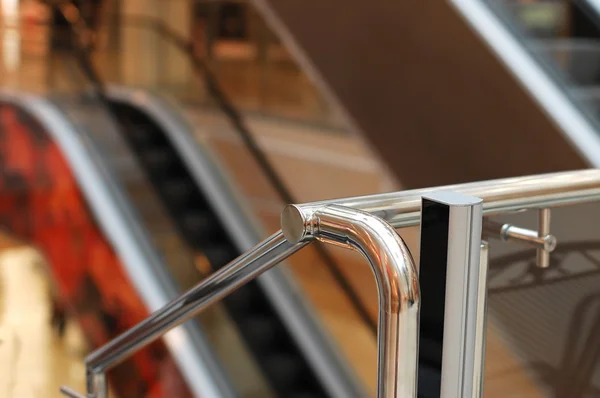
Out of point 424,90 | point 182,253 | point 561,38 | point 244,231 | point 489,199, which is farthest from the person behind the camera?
point 244,231

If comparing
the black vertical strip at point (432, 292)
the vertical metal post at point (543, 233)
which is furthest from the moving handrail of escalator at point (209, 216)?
the black vertical strip at point (432, 292)

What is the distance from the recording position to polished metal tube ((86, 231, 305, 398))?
45.3 inches

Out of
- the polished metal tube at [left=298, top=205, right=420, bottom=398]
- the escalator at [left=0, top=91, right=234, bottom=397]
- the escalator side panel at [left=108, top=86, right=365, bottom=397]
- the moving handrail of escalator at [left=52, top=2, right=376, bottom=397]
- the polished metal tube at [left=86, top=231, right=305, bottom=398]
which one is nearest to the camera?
the polished metal tube at [left=298, top=205, right=420, bottom=398]

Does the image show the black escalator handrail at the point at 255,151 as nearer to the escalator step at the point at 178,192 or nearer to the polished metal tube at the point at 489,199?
the escalator step at the point at 178,192

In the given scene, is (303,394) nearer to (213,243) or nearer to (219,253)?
(219,253)

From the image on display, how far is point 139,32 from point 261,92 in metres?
1.24

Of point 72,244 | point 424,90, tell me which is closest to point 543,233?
point 424,90

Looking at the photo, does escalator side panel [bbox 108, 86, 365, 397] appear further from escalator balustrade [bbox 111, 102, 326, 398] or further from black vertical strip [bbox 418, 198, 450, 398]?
black vertical strip [bbox 418, 198, 450, 398]

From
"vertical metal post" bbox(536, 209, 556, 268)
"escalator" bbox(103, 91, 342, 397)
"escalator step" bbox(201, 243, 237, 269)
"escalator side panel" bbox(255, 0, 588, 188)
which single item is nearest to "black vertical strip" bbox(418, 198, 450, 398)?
"vertical metal post" bbox(536, 209, 556, 268)

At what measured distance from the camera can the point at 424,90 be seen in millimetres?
3836

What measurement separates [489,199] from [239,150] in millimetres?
4904

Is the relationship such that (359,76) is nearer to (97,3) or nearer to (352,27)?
(352,27)

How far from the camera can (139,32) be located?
6.86m

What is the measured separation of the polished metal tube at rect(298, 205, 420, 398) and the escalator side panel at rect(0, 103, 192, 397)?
399cm
